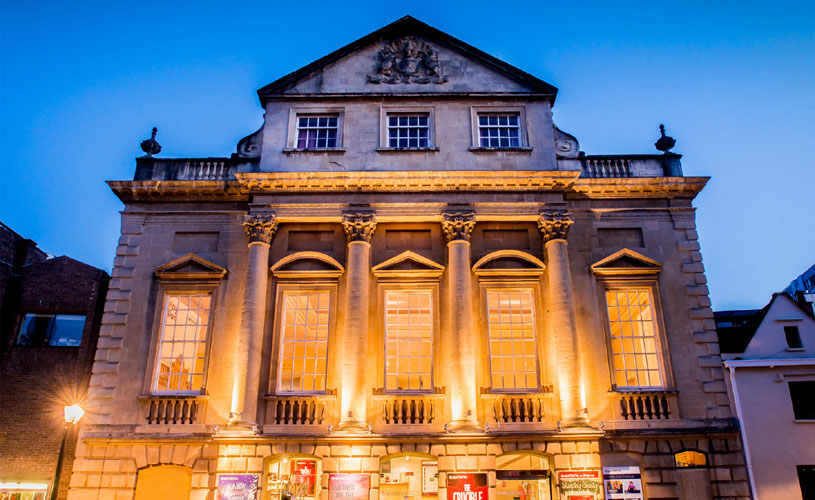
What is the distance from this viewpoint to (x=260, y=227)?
17.8 meters

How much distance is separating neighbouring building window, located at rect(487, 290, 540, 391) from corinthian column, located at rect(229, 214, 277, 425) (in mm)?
6801

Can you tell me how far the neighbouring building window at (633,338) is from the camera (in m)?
16.9

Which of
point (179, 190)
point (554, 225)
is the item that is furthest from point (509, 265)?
point (179, 190)

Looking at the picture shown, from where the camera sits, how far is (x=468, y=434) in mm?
15414

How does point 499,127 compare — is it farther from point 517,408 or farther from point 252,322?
point 252,322

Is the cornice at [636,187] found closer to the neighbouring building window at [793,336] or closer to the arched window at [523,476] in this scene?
the neighbouring building window at [793,336]

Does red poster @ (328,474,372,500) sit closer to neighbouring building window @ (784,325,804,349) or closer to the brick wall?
the brick wall

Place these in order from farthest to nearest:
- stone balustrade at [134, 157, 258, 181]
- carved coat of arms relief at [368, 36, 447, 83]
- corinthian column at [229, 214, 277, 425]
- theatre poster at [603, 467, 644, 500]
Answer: carved coat of arms relief at [368, 36, 447, 83], stone balustrade at [134, 157, 258, 181], corinthian column at [229, 214, 277, 425], theatre poster at [603, 467, 644, 500]

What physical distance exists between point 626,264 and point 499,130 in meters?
6.09

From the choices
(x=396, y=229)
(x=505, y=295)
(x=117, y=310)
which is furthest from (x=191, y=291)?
(x=505, y=295)

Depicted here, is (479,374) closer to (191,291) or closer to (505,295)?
(505,295)

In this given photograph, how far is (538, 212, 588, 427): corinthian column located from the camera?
15.9 metres

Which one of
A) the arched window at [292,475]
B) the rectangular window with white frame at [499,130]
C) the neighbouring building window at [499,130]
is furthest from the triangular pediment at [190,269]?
the neighbouring building window at [499,130]

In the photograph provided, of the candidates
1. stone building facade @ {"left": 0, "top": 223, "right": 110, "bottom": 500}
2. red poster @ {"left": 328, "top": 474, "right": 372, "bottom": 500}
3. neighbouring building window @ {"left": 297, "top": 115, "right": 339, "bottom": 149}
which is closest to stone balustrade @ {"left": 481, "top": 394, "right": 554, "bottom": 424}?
red poster @ {"left": 328, "top": 474, "right": 372, "bottom": 500}
